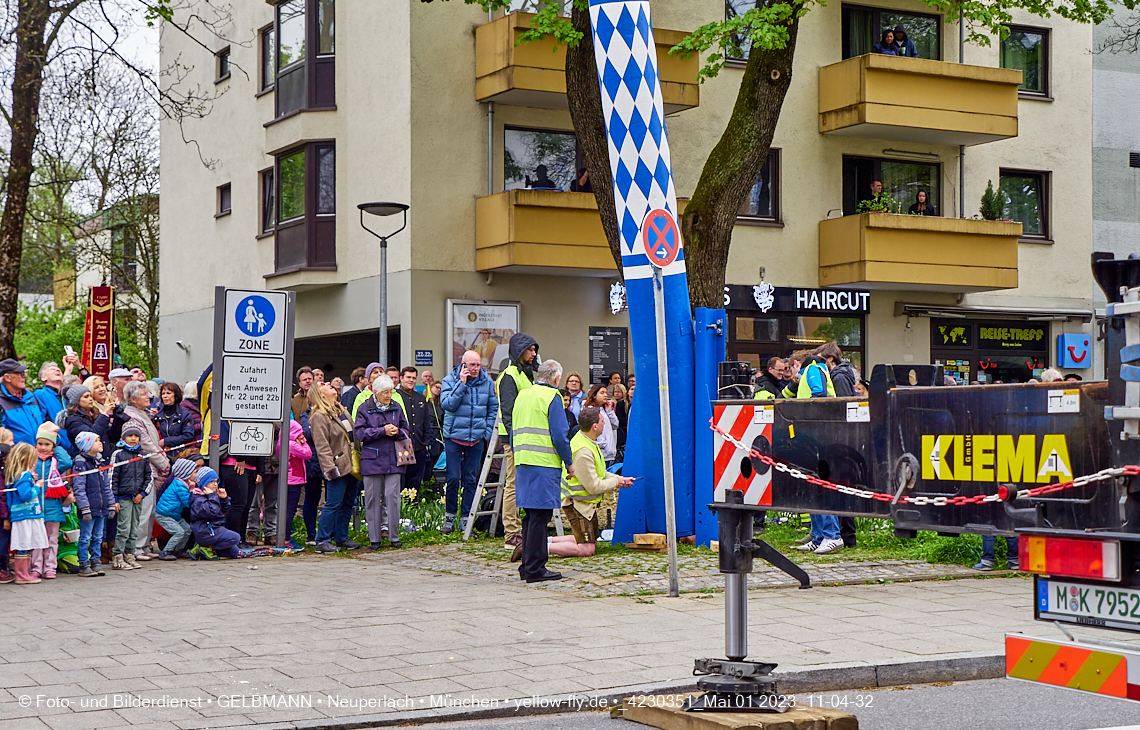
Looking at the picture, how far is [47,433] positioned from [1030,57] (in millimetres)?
22491

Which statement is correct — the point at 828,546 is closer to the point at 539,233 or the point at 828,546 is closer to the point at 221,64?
the point at 539,233

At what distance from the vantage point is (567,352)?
2386 centimetres

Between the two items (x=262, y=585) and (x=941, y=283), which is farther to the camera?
(x=941, y=283)

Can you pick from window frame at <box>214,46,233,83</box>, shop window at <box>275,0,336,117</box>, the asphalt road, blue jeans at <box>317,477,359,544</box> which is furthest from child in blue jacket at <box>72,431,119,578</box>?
window frame at <box>214,46,233,83</box>

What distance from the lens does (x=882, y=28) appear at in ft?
86.7

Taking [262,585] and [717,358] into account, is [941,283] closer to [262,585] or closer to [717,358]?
[717,358]

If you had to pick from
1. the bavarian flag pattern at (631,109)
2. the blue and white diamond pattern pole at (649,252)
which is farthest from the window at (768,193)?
the bavarian flag pattern at (631,109)

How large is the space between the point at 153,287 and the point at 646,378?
92.2ft

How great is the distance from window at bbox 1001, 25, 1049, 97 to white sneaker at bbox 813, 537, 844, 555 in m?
17.5

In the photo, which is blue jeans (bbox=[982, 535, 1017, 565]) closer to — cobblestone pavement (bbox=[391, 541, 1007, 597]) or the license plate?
cobblestone pavement (bbox=[391, 541, 1007, 597])

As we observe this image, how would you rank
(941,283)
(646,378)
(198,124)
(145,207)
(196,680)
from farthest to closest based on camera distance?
(145,207)
(198,124)
(941,283)
(646,378)
(196,680)

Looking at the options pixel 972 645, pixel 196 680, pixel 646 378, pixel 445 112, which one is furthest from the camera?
pixel 445 112

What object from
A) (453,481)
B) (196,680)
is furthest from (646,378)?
(196,680)

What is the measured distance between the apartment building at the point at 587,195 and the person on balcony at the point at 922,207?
0.54 meters
